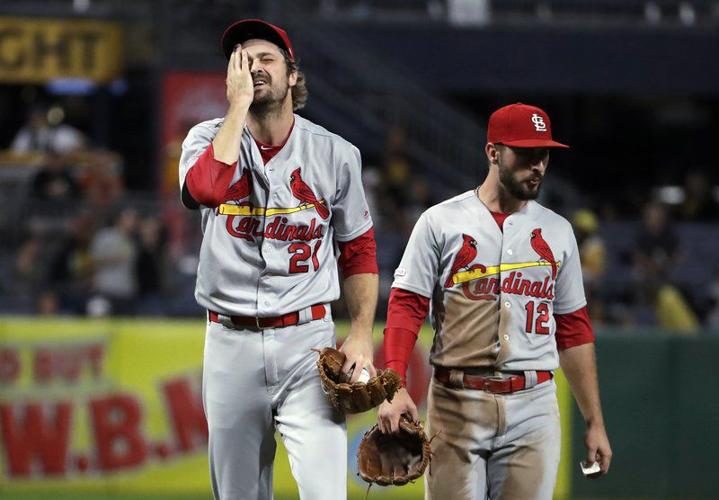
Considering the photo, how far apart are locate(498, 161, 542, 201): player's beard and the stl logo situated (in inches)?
7.5

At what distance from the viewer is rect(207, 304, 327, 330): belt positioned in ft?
16.2

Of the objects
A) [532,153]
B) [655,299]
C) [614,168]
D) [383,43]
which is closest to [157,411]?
[655,299]

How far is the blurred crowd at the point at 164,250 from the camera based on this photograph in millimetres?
12250

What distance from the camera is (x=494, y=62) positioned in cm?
1920

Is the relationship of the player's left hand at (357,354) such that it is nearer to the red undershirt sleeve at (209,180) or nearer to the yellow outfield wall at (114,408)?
the red undershirt sleeve at (209,180)

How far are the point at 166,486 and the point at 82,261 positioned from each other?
2.75 meters

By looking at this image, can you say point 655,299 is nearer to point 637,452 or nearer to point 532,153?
point 637,452

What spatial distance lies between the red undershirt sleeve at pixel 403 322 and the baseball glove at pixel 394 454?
0.86ft

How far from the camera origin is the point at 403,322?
5301 mm

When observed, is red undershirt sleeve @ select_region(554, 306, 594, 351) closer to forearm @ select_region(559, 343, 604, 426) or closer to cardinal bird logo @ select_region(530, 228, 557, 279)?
forearm @ select_region(559, 343, 604, 426)

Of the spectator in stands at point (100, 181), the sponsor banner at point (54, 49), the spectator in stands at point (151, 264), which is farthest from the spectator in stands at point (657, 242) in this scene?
the sponsor banner at point (54, 49)

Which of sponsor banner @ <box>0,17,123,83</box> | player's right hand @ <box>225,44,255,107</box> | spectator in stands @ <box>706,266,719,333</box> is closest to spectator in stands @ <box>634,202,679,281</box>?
spectator in stands @ <box>706,266,719,333</box>

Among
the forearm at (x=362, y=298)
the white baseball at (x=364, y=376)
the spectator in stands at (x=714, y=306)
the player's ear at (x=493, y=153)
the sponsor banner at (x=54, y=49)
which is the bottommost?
the spectator in stands at (x=714, y=306)

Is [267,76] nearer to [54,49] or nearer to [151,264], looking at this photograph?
[151,264]
